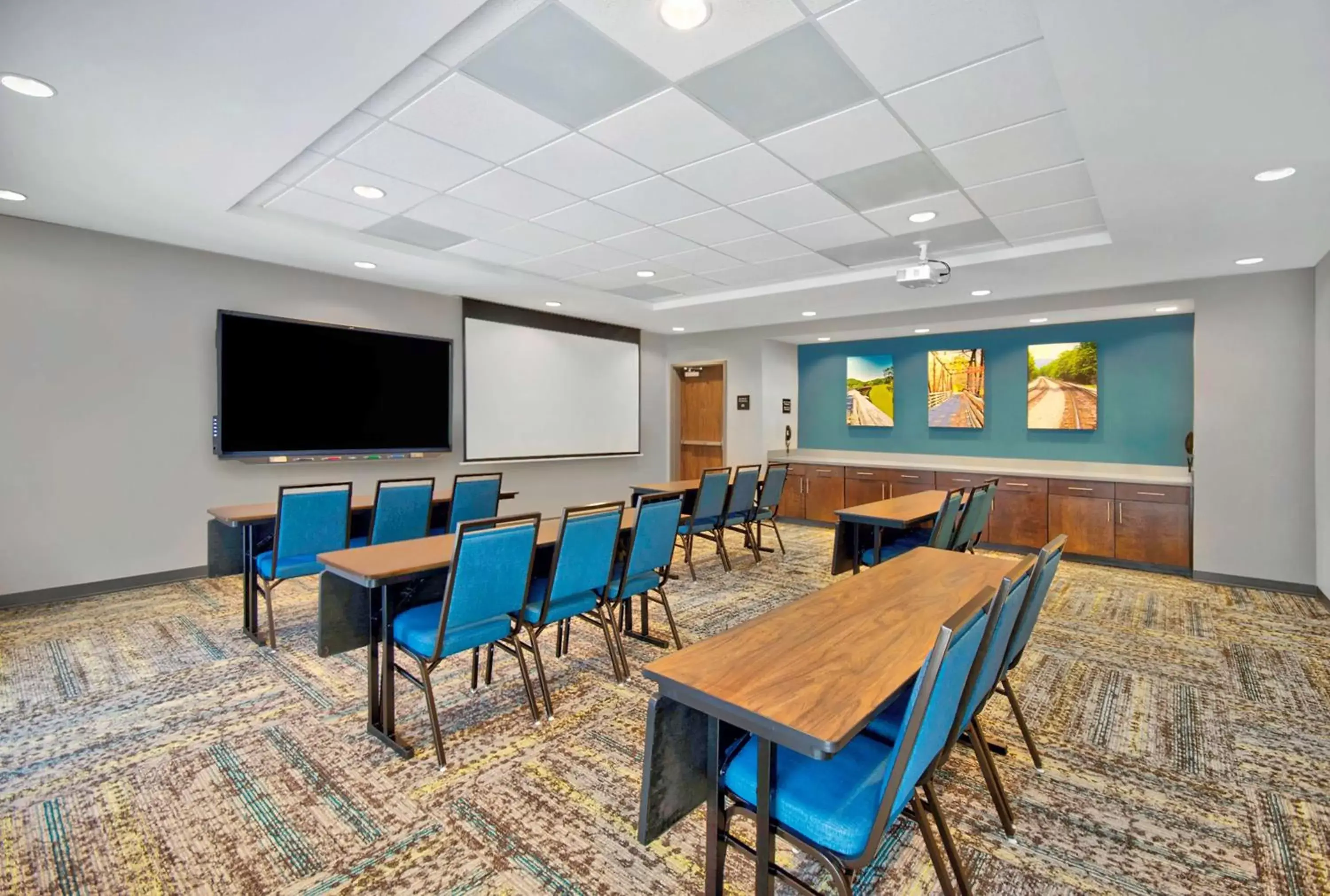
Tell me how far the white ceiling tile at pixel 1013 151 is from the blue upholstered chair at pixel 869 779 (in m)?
2.28

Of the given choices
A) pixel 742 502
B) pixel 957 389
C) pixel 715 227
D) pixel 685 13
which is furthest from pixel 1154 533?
pixel 685 13

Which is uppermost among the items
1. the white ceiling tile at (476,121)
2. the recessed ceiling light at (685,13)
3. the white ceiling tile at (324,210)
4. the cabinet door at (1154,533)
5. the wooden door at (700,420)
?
the white ceiling tile at (324,210)

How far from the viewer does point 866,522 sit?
13.3 feet

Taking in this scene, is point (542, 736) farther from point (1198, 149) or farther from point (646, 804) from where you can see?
point (1198, 149)

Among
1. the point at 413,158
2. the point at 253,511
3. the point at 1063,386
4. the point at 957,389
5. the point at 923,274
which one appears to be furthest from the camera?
the point at 957,389

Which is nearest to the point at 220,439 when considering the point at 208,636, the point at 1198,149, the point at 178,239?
the point at 178,239

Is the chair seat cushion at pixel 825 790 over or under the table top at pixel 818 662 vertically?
under

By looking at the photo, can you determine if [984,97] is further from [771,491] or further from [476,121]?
[771,491]

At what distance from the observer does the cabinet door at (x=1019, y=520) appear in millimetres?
6074

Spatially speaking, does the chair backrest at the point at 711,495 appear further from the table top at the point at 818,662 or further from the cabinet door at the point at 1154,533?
the cabinet door at the point at 1154,533

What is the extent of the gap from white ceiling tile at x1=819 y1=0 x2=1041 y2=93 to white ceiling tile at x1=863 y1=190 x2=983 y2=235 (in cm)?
139

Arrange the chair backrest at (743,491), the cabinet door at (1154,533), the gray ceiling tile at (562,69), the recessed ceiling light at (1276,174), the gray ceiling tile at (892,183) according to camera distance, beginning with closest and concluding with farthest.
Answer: the gray ceiling tile at (562,69) < the recessed ceiling light at (1276,174) < the gray ceiling tile at (892,183) < the cabinet door at (1154,533) < the chair backrest at (743,491)

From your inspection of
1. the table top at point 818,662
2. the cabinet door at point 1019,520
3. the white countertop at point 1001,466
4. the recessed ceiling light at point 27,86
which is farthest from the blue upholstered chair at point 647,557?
the white countertop at point 1001,466

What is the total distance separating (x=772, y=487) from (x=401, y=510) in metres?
3.35
